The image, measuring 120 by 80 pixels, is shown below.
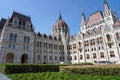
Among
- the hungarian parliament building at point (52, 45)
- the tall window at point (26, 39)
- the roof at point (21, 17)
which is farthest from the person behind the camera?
the roof at point (21, 17)

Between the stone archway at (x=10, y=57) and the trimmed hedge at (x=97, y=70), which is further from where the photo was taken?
the stone archway at (x=10, y=57)

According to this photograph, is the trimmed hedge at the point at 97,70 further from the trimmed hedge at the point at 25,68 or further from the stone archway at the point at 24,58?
the stone archway at the point at 24,58

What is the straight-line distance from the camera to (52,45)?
50.7 meters

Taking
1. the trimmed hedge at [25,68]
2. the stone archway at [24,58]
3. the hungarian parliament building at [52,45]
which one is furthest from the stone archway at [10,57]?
the trimmed hedge at [25,68]

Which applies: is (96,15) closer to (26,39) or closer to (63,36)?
(63,36)

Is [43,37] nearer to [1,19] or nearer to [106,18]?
[1,19]

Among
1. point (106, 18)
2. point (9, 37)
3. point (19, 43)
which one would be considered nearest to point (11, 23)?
point (9, 37)

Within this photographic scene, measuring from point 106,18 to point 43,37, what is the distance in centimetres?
3652

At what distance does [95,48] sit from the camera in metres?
42.0

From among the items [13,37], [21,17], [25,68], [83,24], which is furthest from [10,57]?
[83,24]

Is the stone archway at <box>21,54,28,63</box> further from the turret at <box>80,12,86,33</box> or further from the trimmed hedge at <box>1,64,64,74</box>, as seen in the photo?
the turret at <box>80,12,86,33</box>

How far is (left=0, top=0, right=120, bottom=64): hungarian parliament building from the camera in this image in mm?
36250

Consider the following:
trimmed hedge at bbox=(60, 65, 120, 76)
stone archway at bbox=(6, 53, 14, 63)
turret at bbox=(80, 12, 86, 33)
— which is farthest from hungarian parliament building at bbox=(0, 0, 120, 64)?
trimmed hedge at bbox=(60, 65, 120, 76)

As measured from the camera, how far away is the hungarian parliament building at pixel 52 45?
3625 centimetres
